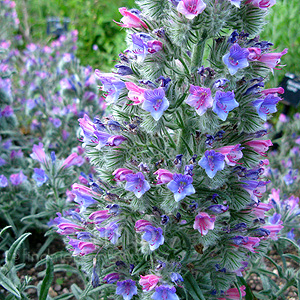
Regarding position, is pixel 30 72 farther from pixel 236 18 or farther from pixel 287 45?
pixel 287 45

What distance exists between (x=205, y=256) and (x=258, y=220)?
13.9 inches

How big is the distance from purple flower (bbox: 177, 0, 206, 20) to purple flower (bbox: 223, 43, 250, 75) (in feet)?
0.67

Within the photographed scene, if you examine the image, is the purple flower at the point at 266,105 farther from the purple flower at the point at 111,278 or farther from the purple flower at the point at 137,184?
the purple flower at the point at 111,278

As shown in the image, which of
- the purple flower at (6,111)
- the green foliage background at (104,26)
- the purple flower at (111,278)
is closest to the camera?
the purple flower at (111,278)

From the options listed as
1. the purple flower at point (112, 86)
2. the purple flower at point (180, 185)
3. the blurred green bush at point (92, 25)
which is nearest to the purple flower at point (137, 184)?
the purple flower at point (180, 185)

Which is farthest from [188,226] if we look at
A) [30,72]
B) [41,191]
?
[30,72]

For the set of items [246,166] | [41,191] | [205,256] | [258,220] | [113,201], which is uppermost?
[246,166]

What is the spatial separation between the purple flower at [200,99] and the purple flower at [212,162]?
7.4 inches

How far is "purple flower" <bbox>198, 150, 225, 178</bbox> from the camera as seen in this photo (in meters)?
1.47

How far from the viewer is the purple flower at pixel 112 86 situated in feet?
5.09

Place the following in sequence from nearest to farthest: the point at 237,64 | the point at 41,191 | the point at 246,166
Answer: the point at 237,64
the point at 246,166
the point at 41,191

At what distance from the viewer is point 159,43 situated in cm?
149

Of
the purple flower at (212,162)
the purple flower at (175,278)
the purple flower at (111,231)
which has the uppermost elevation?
the purple flower at (212,162)

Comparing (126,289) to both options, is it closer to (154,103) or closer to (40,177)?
(154,103)
